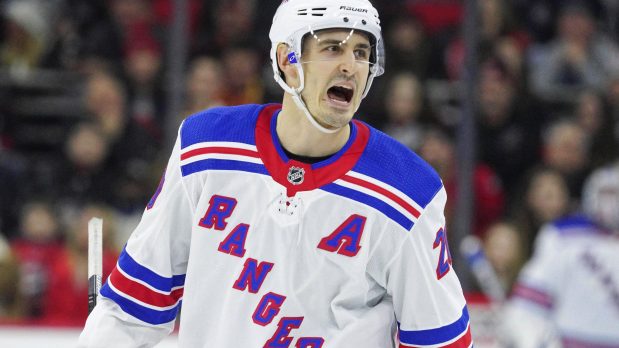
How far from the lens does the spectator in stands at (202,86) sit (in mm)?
6090

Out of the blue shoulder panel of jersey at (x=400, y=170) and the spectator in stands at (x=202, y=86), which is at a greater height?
the blue shoulder panel of jersey at (x=400, y=170)

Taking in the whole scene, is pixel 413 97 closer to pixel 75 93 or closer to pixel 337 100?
pixel 75 93

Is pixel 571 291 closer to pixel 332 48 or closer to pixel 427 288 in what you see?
pixel 427 288

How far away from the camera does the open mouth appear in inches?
101

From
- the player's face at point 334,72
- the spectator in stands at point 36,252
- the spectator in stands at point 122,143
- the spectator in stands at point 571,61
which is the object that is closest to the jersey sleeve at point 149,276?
the player's face at point 334,72

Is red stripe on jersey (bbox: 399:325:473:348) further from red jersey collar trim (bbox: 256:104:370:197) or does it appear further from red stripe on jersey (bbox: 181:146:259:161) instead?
red stripe on jersey (bbox: 181:146:259:161)

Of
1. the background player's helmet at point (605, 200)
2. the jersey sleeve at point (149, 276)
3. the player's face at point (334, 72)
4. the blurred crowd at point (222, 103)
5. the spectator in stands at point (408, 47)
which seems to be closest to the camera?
the player's face at point (334, 72)

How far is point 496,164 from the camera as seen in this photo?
6.36 m

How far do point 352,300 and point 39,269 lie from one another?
3281 mm

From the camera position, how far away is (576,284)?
546cm

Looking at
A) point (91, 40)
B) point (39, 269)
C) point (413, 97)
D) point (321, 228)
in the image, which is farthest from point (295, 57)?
point (91, 40)

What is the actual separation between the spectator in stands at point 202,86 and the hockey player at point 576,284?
5.59ft

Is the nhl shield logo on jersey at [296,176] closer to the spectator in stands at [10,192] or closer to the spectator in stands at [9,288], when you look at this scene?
the spectator in stands at [9,288]

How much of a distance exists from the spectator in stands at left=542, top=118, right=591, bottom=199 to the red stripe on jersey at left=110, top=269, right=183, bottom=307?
3771 mm
